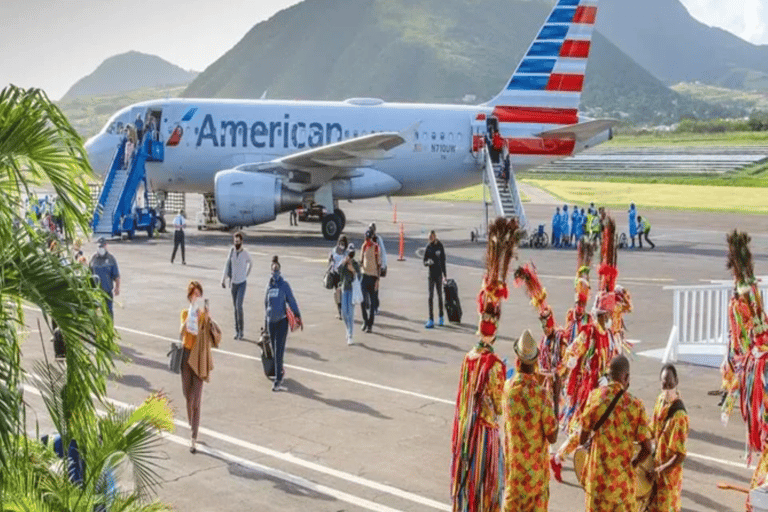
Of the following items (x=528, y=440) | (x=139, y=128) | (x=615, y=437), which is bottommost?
(x=528, y=440)

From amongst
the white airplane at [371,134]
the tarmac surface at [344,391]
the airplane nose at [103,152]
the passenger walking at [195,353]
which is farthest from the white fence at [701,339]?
the airplane nose at [103,152]

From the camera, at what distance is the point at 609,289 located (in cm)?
1180

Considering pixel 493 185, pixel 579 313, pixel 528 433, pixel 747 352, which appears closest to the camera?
pixel 528 433

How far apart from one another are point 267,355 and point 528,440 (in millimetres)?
6782

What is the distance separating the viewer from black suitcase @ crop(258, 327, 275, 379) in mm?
14195

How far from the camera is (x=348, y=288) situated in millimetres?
17359

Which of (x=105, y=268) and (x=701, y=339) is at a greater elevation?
(x=105, y=268)

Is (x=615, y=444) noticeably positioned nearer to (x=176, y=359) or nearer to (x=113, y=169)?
(x=176, y=359)

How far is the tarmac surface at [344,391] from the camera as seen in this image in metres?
10.1

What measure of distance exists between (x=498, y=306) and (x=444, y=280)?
33.5ft

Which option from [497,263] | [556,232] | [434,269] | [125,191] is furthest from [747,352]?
[125,191]

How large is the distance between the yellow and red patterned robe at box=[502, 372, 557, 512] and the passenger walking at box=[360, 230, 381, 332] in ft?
34.0

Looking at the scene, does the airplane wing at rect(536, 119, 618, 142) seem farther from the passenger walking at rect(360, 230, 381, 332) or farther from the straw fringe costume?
the straw fringe costume

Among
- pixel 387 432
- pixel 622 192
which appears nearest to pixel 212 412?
pixel 387 432
